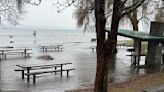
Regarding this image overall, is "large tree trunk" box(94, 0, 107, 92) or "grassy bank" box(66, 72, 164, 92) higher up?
"large tree trunk" box(94, 0, 107, 92)

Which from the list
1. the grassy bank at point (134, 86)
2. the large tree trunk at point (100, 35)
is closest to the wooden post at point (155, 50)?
the grassy bank at point (134, 86)

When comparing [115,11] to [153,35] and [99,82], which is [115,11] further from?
[153,35]

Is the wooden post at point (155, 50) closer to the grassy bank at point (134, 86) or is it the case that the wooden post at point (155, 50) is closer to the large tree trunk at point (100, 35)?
the grassy bank at point (134, 86)

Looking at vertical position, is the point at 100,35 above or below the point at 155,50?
above

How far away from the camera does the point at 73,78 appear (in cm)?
1920

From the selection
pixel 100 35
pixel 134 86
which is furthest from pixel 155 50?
pixel 100 35

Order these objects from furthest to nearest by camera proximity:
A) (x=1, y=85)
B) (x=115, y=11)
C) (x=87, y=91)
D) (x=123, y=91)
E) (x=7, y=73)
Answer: (x=7, y=73) < (x=1, y=85) < (x=87, y=91) < (x=123, y=91) < (x=115, y=11)

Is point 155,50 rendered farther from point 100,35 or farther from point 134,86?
point 100,35

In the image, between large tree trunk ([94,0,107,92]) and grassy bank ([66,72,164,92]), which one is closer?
large tree trunk ([94,0,107,92])

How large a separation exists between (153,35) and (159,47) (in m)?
1.00

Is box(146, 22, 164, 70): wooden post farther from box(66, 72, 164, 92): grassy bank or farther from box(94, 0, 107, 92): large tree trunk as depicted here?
box(94, 0, 107, 92): large tree trunk

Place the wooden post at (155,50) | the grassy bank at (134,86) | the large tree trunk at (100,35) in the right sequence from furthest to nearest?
1. the wooden post at (155,50)
2. the grassy bank at (134,86)
3. the large tree trunk at (100,35)

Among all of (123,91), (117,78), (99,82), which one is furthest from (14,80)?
(99,82)

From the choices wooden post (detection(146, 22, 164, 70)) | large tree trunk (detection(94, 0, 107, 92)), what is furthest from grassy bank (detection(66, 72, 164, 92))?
wooden post (detection(146, 22, 164, 70))
